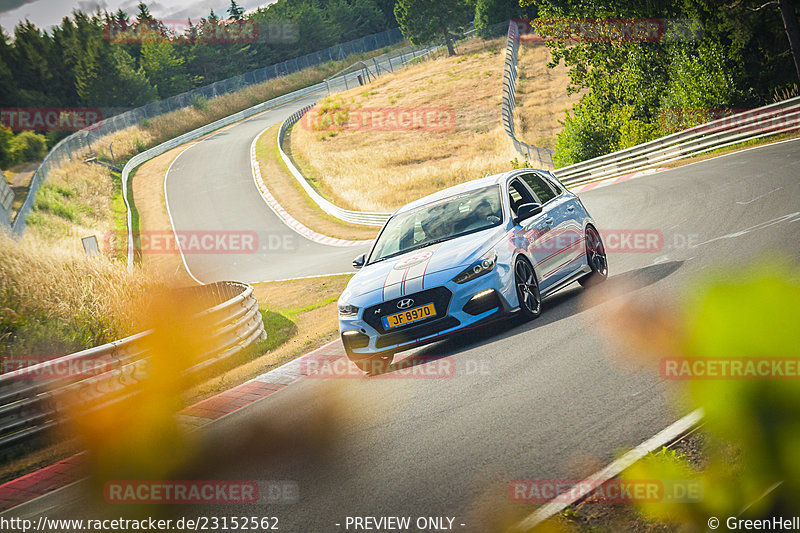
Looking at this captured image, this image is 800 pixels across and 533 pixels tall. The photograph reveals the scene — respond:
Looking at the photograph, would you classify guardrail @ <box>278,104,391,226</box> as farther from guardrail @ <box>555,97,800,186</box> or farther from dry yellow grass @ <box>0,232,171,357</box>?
dry yellow grass @ <box>0,232,171,357</box>

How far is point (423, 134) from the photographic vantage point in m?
54.1

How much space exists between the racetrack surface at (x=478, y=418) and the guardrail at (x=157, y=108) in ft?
51.5

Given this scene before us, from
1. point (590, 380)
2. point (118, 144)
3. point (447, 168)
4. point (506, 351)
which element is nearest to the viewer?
point (590, 380)

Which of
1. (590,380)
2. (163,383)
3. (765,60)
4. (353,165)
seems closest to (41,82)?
(353,165)

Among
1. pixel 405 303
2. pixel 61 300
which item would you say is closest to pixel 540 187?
pixel 405 303

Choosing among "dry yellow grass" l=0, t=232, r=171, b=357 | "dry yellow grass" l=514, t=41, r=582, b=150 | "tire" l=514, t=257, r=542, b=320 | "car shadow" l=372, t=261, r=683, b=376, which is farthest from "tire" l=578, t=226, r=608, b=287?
"dry yellow grass" l=514, t=41, r=582, b=150

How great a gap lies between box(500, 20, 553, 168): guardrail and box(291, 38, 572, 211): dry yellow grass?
852 mm

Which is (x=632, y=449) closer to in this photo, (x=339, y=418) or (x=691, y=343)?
(x=691, y=343)

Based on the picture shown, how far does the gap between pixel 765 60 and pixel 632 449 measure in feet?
85.8

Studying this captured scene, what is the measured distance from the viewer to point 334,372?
9445 millimetres

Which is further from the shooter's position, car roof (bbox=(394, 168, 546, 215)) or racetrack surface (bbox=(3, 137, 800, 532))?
car roof (bbox=(394, 168, 546, 215))

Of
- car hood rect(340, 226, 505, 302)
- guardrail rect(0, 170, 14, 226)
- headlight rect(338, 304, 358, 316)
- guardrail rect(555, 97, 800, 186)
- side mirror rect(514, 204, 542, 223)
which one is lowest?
guardrail rect(555, 97, 800, 186)

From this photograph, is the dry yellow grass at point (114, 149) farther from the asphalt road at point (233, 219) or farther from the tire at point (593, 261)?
the tire at point (593, 261)

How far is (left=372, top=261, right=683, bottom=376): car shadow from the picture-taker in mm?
8734
